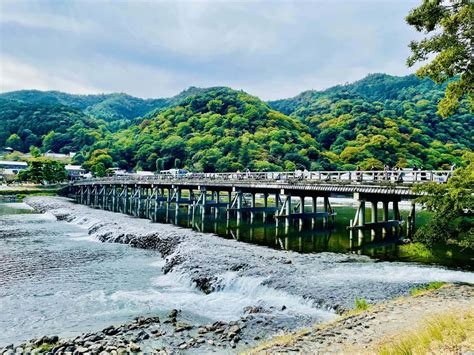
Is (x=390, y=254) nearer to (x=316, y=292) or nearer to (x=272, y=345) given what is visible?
(x=316, y=292)

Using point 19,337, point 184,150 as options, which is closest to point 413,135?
point 184,150

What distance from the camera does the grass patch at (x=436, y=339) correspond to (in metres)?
6.56

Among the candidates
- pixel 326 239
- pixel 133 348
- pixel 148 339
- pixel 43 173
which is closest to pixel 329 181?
pixel 326 239

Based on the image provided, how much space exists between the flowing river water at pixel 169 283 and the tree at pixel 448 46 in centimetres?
787

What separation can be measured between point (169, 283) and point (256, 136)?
94.0 metres

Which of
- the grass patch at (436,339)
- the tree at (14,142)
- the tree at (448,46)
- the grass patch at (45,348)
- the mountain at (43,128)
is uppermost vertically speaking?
the mountain at (43,128)

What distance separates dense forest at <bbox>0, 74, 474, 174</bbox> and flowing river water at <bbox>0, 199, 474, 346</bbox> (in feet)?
224

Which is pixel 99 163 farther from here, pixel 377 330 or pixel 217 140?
pixel 377 330

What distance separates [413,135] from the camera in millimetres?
107500

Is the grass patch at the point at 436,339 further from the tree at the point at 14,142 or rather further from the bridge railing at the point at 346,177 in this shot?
the tree at the point at 14,142

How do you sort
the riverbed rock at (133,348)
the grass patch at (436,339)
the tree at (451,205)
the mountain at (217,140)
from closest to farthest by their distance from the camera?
the grass patch at (436,339), the riverbed rock at (133,348), the tree at (451,205), the mountain at (217,140)

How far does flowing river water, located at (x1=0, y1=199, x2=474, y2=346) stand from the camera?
12547 mm

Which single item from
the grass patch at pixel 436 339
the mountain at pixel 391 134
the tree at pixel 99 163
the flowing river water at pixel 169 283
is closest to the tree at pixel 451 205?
the flowing river water at pixel 169 283

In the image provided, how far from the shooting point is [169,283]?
17.1 m
